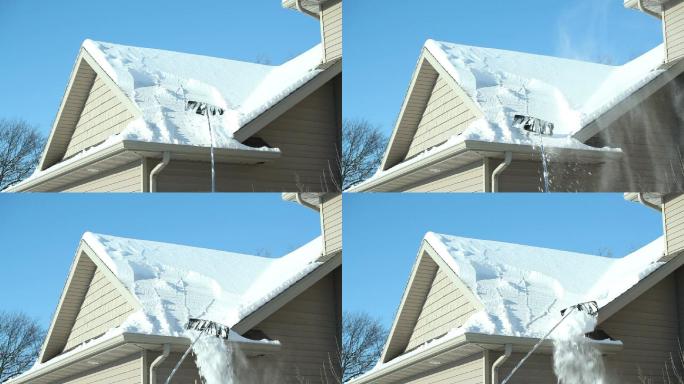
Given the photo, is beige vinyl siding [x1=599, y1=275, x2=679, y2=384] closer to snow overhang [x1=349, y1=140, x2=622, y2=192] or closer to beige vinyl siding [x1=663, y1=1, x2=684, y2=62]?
snow overhang [x1=349, y1=140, x2=622, y2=192]

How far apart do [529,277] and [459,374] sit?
1.12m

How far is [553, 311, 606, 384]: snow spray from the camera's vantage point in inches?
520

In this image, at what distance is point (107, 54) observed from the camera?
15.2 metres

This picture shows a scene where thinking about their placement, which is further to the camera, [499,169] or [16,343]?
[16,343]

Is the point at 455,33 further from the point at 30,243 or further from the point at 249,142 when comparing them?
the point at 30,243

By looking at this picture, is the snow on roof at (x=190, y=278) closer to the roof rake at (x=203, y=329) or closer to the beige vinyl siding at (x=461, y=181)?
the roof rake at (x=203, y=329)

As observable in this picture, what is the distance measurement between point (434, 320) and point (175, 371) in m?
2.46

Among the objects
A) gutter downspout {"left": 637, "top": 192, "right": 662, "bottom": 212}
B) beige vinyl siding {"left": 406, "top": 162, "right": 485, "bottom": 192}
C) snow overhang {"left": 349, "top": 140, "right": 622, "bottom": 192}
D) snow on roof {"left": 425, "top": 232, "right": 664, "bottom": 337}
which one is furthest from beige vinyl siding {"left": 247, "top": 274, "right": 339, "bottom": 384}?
gutter downspout {"left": 637, "top": 192, "right": 662, "bottom": 212}

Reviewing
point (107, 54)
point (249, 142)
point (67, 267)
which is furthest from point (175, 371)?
point (107, 54)

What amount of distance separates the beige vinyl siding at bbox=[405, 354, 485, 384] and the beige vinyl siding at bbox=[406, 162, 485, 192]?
1854 mm

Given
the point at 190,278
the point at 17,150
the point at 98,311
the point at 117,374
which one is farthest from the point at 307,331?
the point at 17,150

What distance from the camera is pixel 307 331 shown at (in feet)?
45.2

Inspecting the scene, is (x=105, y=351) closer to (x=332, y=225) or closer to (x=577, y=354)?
(x=332, y=225)

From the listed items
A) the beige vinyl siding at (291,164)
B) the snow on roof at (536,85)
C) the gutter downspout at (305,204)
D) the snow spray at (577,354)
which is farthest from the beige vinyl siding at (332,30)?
the snow spray at (577,354)
